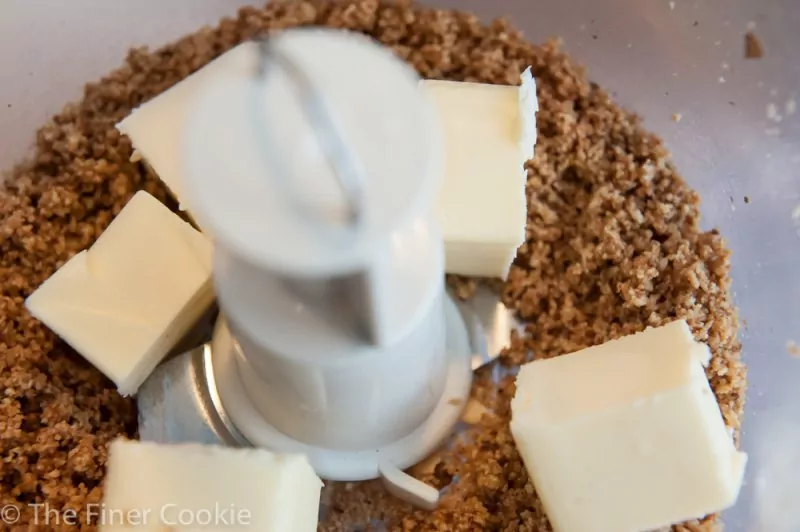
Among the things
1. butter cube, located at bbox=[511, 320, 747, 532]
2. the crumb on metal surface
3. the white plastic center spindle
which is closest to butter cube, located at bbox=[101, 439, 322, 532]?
the white plastic center spindle

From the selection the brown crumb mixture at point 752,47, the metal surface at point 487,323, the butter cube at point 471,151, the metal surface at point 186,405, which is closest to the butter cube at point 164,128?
the butter cube at point 471,151

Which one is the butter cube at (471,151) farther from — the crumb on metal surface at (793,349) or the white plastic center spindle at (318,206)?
the crumb on metal surface at (793,349)

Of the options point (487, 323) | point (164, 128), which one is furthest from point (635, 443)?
point (164, 128)

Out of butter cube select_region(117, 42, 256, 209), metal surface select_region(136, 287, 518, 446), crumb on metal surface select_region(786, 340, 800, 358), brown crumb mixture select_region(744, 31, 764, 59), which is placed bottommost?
metal surface select_region(136, 287, 518, 446)

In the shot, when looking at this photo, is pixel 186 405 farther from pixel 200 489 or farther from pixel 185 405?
pixel 200 489

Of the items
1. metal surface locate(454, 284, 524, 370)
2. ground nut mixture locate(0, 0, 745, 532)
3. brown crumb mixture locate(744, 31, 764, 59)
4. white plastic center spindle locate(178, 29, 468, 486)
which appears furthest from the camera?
brown crumb mixture locate(744, 31, 764, 59)

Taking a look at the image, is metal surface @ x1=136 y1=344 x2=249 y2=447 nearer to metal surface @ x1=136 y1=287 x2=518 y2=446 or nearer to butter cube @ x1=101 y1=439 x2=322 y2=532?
metal surface @ x1=136 y1=287 x2=518 y2=446

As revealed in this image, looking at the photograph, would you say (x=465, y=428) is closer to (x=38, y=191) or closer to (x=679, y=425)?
(x=679, y=425)
